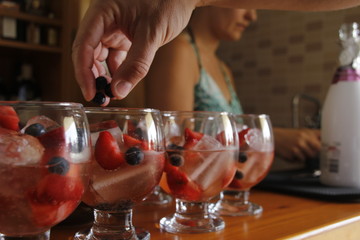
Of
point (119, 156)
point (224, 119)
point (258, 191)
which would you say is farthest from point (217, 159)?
point (258, 191)

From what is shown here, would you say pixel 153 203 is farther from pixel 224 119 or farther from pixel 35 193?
pixel 35 193

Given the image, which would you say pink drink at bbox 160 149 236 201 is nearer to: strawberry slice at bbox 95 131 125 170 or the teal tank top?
strawberry slice at bbox 95 131 125 170

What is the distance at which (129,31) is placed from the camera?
634 mm

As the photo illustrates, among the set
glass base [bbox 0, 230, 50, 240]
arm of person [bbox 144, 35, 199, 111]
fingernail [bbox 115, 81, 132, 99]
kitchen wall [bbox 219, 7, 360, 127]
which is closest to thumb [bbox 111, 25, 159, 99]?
fingernail [bbox 115, 81, 132, 99]

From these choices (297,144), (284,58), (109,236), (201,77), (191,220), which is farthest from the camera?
(284,58)

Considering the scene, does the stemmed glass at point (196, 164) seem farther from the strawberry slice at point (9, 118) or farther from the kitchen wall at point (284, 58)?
the kitchen wall at point (284, 58)

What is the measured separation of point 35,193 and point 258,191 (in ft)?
2.21

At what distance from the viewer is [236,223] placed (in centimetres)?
67

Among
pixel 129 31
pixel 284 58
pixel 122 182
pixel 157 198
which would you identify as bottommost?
pixel 157 198

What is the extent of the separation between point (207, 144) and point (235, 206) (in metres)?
0.19

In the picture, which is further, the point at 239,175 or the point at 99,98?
the point at 239,175

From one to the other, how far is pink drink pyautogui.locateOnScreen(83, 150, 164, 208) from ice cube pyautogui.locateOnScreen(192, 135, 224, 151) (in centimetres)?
10

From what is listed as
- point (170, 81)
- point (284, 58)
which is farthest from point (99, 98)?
point (284, 58)

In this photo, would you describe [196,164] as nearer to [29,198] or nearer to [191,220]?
[191,220]
